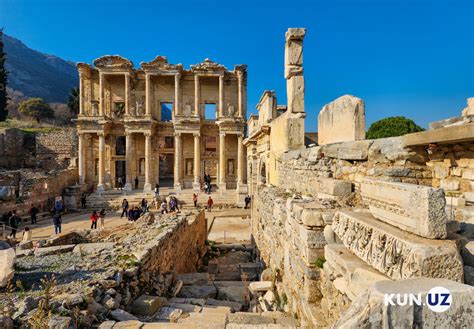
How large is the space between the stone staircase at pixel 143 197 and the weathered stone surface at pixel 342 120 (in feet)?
53.8

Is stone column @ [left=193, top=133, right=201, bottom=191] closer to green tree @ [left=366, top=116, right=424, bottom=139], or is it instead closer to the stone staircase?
the stone staircase

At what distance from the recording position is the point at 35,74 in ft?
344

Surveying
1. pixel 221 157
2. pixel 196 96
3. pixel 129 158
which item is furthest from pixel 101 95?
pixel 221 157

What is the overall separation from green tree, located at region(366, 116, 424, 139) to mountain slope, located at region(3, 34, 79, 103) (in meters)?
101

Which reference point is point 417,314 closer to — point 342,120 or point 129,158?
point 342,120

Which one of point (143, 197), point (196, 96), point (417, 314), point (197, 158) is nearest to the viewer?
point (417, 314)

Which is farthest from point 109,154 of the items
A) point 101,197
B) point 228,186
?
point 228,186

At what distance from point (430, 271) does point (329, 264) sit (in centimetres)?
127

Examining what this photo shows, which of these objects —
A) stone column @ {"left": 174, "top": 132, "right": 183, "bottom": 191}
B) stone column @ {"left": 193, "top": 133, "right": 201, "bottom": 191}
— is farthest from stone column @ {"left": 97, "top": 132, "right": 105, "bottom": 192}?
stone column @ {"left": 193, "top": 133, "right": 201, "bottom": 191}

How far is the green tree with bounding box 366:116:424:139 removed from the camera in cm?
2681

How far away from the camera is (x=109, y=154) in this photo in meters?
25.9

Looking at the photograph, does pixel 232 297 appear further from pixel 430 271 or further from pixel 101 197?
pixel 101 197

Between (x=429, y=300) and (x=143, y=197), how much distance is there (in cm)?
2281

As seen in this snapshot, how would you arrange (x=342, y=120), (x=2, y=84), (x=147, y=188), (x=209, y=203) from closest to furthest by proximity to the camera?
(x=342, y=120) < (x=209, y=203) < (x=147, y=188) < (x=2, y=84)
